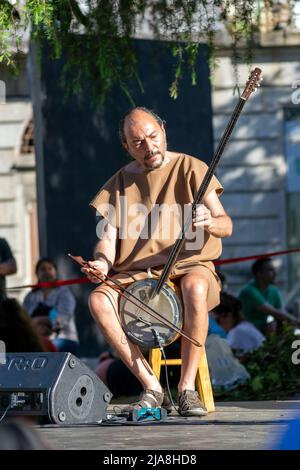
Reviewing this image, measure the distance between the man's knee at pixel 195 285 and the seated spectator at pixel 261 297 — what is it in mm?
5223

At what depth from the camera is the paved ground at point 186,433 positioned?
503 cm

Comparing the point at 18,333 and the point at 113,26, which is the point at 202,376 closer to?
the point at 18,333

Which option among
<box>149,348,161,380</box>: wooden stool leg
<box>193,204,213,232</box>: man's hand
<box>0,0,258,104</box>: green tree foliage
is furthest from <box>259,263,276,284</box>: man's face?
<box>193,204,213,232</box>: man's hand

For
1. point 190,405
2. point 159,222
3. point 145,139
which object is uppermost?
point 145,139

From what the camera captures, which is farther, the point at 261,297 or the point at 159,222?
the point at 261,297

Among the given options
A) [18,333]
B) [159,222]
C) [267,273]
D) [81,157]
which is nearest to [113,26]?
[18,333]

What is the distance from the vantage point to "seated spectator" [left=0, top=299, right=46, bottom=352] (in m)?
7.35

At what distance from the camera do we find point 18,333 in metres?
7.39

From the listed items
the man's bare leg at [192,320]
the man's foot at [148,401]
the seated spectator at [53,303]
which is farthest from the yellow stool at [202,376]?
the seated spectator at [53,303]

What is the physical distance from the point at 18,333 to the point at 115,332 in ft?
3.48

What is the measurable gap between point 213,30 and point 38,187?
14.1 ft

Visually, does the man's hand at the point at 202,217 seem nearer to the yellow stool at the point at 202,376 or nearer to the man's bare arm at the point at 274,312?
the yellow stool at the point at 202,376

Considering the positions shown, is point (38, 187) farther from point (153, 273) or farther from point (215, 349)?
point (153, 273)
